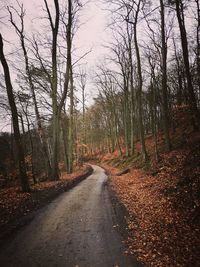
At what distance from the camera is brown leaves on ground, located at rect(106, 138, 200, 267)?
5.11 meters

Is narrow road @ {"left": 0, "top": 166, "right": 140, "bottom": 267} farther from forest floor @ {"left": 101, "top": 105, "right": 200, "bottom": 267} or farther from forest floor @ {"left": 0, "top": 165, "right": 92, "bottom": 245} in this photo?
forest floor @ {"left": 101, "top": 105, "right": 200, "bottom": 267}

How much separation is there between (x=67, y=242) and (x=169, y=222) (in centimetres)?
299

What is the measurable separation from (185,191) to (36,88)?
14.5 meters

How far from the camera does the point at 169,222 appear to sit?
6.62 meters

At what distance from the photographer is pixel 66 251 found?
5422mm

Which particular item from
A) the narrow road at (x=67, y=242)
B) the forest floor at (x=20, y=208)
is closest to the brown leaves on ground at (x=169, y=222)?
the narrow road at (x=67, y=242)

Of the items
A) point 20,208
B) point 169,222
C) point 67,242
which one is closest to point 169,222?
point 169,222

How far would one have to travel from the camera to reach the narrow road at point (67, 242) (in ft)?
16.3

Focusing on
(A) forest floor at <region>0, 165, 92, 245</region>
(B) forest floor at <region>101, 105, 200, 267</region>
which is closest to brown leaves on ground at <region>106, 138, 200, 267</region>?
(B) forest floor at <region>101, 105, 200, 267</region>

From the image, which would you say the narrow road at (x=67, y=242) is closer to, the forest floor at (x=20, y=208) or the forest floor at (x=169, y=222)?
the forest floor at (x=20, y=208)

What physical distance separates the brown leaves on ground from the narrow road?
1.96 feet

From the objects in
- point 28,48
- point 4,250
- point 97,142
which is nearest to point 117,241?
point 4,250

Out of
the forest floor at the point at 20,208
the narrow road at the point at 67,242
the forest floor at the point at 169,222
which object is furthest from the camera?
the forest floor at the point at 20,208

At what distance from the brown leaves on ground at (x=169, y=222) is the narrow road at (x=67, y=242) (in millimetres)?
597
